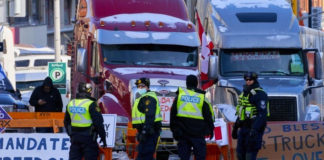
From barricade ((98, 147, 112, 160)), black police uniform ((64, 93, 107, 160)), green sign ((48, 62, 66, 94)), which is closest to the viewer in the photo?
black police uniform ((64, 93, 107, 160))

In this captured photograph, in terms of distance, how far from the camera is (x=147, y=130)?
1484 cm

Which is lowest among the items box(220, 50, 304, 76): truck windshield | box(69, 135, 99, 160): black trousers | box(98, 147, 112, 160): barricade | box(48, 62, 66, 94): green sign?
box(48, 62, 66, 94): green sign

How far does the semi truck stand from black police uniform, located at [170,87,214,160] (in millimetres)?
6067

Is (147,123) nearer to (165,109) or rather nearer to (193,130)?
(193,130)

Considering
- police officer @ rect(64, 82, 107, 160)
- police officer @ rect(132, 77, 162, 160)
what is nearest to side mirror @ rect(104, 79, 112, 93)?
police officer @ rect(132, 77, 162, 160)

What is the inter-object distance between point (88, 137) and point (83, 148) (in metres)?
0.21

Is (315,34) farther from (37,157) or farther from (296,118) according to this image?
(37,157)

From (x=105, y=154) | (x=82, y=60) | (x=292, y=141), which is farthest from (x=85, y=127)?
(x=82, y=60)

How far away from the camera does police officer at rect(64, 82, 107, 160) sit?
1465 centimetres

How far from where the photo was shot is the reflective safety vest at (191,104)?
49.5 feet

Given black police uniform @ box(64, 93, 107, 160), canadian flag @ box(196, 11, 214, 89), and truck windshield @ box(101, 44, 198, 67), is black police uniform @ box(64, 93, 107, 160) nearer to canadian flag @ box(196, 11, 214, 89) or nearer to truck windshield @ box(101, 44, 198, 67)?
truck windshield @ box(101, 44, 198, 67)

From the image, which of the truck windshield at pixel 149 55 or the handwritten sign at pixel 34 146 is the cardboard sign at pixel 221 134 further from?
the truck windshield at pixel 149 55

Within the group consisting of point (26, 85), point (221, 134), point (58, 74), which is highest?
point (221, 134)

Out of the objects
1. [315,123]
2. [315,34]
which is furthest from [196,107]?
[315,34]
